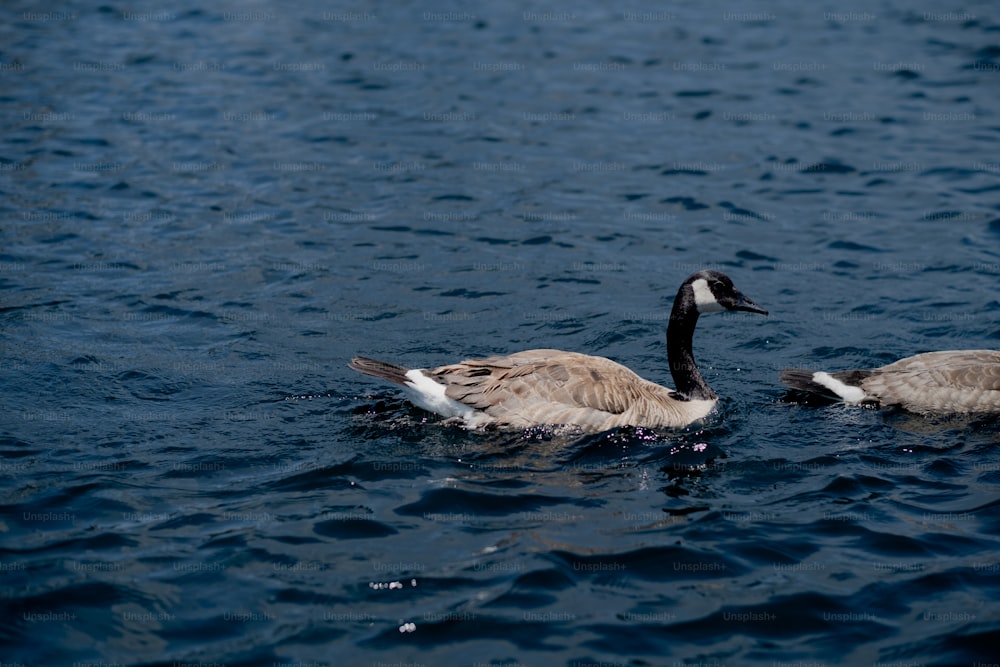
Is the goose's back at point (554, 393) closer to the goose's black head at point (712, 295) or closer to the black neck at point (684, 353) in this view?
the black neck at point (684, 353)

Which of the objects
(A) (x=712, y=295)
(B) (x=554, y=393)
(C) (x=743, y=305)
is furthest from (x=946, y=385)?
(B) (x=554, y=393)

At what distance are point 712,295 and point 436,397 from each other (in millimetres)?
2996

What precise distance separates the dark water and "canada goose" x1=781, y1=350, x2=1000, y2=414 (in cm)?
22

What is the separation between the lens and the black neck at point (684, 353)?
37.4ft

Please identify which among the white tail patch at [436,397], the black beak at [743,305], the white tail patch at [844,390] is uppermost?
the black beak at [743,305]

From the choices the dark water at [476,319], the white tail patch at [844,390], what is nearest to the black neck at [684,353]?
the dark water at [476,319]

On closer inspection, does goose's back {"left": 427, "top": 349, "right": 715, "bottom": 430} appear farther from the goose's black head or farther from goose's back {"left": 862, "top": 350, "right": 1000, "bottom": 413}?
goose's back {"left": 862, "top": 350, "right": 1000, "bottom": 413}

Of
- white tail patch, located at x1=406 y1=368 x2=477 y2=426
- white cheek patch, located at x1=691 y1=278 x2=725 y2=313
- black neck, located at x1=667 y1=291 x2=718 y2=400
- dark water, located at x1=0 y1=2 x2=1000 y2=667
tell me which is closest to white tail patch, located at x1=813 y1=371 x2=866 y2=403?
dark water, located at x1=0 y1=2 x2=1000 y2=667

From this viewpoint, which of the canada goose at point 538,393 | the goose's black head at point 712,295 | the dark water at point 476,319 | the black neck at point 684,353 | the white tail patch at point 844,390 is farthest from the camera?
the white tail patch at point 844,390

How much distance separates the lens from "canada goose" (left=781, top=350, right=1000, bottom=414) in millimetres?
11328

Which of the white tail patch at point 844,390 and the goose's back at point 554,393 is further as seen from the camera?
the white tail patch at point 844,390

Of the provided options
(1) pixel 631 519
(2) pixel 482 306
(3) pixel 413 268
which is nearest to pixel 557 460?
(1) pixel 631 519

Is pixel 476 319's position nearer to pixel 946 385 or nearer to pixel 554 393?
pixel 554 393

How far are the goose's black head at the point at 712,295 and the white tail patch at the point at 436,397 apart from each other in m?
2.54
